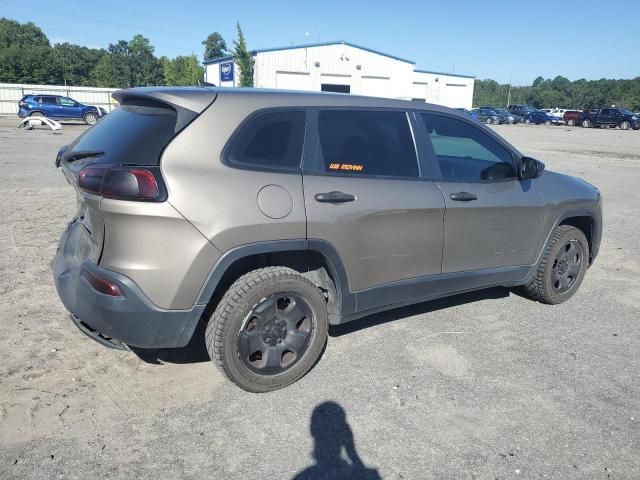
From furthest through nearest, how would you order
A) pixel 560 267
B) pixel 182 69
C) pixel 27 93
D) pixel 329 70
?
pixel 182 69
pixel 329 70
pixel 27 93
pixel 560 267

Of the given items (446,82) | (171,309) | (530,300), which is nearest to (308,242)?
A: (171,309)

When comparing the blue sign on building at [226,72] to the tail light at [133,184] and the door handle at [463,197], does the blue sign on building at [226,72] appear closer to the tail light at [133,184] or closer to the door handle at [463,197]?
the door handle at [463,197]

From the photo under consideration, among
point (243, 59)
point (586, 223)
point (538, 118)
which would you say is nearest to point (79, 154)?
point (586, 223)

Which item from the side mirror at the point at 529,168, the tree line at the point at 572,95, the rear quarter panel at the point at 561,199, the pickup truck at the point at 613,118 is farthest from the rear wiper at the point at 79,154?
the tree line at the point at 572,95

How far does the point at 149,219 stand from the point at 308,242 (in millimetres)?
966

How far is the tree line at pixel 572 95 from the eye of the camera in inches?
3003

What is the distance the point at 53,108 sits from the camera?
30734mm

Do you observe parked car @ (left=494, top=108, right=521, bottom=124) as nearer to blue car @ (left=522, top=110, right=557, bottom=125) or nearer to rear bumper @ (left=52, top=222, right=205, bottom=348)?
blue car @ (left=522, top=110, right=557, bottom=125)

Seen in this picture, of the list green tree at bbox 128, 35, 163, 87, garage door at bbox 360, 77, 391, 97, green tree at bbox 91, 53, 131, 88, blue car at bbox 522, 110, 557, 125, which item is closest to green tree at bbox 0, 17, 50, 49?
green tree at bbox 91, 53, 131, 88

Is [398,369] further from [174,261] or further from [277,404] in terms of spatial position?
[174,261]

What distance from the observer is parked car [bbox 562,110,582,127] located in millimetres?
47556

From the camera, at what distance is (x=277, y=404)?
3230mm

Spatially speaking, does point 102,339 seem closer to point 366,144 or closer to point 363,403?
point 363,403

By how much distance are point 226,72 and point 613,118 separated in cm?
3286
